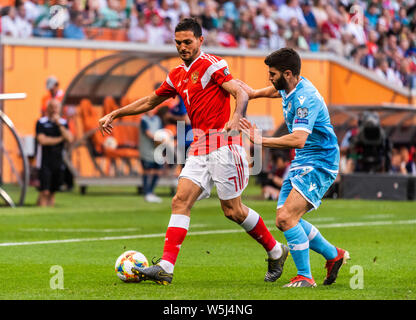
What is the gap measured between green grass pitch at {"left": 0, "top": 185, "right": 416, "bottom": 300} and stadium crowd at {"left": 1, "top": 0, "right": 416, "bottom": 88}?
8565mm

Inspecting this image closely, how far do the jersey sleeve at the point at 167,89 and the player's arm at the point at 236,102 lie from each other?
24.1 inches

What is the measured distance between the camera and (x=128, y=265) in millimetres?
8938

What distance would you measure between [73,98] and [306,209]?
18066 mm

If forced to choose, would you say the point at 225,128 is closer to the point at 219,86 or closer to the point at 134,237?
the point at 219,86

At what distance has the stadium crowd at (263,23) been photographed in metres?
27.9

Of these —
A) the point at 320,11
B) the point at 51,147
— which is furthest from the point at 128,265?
the point at 320,11

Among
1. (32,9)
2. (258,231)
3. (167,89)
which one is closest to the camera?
(258,231)

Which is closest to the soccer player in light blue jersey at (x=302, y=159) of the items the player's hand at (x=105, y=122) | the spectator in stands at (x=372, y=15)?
the player's hand at (x=105, y=122)

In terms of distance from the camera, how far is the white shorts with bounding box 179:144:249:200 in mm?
9125

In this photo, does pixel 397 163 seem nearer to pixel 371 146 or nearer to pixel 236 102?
pixel 371 146

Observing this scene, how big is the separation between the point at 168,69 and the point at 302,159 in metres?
19.1

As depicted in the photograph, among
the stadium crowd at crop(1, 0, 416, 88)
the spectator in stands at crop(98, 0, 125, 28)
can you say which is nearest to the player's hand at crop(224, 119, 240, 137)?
the stadium crowd at crop(1, 0, 416, 88)

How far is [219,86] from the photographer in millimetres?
9141

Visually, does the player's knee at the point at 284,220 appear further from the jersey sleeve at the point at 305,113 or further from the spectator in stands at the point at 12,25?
the spectator in stands at the point at 12,25
